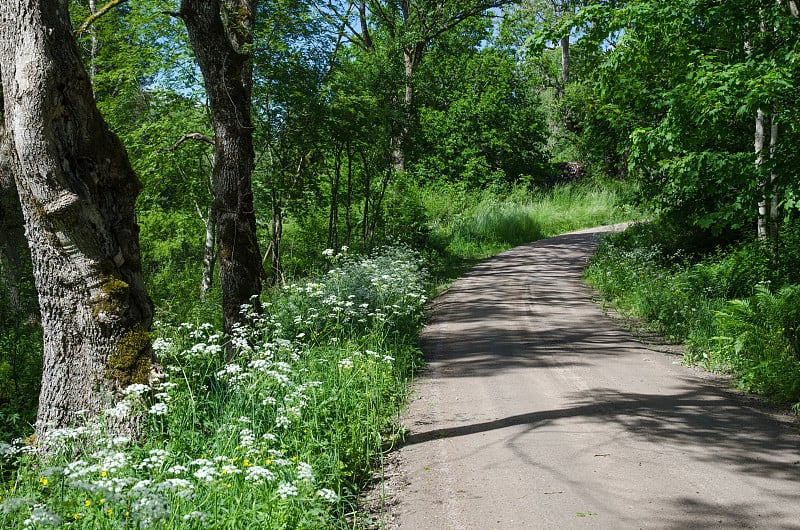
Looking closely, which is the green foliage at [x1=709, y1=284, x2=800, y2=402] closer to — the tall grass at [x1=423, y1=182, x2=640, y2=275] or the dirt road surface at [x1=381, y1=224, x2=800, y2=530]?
the dirt road surface at [x1=381, y1=224, x2=800, y2=530]

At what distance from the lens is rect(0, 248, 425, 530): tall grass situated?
151 inches

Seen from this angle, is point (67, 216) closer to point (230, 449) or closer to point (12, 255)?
point (230, 449)

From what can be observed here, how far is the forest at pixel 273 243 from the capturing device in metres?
5.11

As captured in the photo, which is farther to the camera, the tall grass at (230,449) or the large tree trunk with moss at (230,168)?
the large tree trunk with moss at (230,168)

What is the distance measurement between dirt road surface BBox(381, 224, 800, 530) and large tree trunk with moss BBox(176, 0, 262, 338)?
3.07 metres

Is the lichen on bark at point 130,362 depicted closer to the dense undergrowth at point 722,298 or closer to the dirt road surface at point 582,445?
the dirt road surface at point 582,445

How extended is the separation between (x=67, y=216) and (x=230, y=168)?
422 centimetres

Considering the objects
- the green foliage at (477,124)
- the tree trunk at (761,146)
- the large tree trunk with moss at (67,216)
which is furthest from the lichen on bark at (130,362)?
the green foliage at (477,124)

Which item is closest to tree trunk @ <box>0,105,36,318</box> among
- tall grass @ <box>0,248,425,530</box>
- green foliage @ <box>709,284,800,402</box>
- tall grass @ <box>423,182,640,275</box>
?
tall grass @ <box>0,248,425,530</box>

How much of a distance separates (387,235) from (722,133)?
11657 mm

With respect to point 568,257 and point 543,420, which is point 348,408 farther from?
point 568,257

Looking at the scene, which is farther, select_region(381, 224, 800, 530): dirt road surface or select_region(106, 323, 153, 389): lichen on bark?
select_region(106, 323, 153, 389): lichen on bark

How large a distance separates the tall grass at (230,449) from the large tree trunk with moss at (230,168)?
1063 millimetres

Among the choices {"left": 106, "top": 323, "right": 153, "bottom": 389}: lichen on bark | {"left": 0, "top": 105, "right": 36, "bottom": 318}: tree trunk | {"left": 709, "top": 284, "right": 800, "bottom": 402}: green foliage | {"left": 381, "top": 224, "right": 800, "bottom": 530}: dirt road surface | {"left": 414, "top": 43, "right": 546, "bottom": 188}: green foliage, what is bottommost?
{"left": 381, "top": 224, "right": 800, "bottom": 530}: dirt road surface
